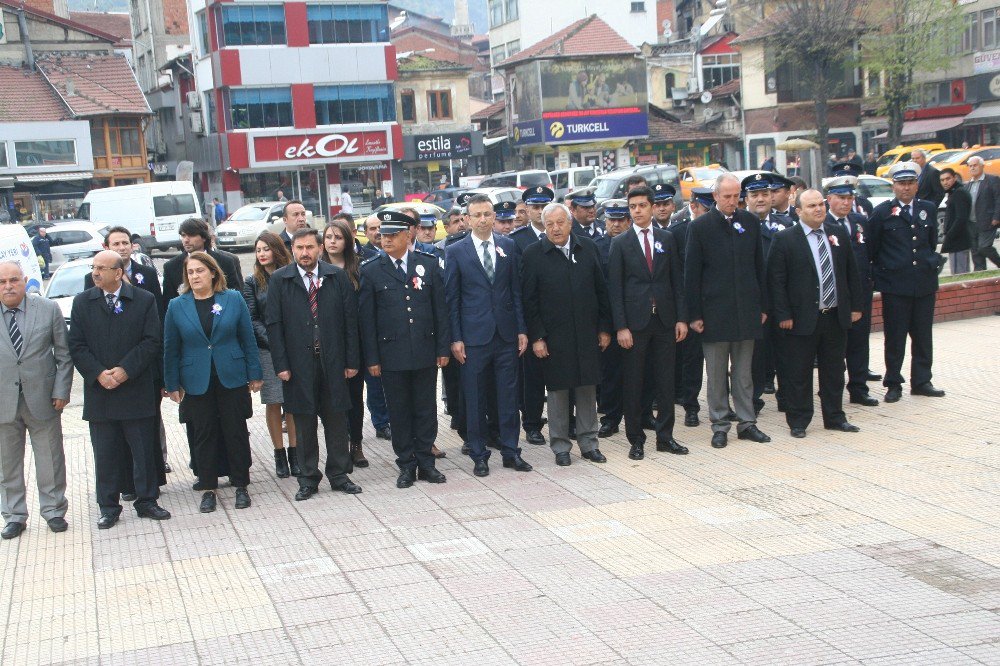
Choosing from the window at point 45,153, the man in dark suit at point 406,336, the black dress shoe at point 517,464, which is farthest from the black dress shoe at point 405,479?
the window at point 45,153

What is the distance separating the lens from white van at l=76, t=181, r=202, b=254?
36.3 metres

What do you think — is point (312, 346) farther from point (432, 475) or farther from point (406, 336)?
point (432, 475)

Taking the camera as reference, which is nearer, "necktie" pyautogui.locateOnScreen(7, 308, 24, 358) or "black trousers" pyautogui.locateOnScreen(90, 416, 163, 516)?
"necktie" pyautogui.locateOnScreen(7, 308, 24, 358)

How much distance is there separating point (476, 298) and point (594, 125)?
159 feet

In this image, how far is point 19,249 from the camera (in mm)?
19797

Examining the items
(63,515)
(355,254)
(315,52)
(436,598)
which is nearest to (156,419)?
(63,515)

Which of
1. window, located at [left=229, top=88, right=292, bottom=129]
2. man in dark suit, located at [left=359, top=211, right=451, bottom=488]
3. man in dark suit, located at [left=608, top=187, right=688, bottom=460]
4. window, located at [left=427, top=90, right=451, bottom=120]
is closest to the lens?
man in dark suit, located at [left=359, top=211, right=451, bottom=488]

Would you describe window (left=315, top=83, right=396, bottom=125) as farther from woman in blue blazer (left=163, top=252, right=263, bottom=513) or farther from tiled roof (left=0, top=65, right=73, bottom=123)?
woman in blue blazer (left=163, top=252, right=263, bottom=513)

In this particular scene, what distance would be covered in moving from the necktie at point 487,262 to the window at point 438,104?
50092 millimetres


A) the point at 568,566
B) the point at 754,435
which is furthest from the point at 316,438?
the point at 754,435

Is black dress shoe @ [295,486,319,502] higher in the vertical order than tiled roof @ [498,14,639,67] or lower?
lower

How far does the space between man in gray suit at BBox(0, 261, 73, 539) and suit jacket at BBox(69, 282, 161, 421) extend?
0.15m

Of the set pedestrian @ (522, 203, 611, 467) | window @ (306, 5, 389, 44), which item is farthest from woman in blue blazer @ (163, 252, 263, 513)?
window @ (306, 5, 389, 44)

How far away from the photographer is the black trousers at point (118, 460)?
8133 mm
